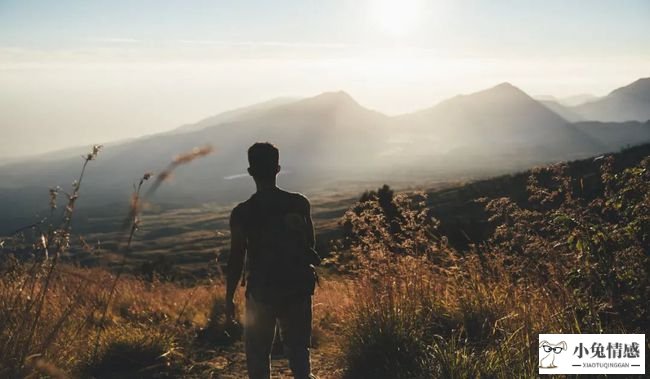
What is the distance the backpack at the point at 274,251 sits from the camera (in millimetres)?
4082

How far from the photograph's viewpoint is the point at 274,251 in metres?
4.09

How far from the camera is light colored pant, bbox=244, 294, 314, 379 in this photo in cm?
414

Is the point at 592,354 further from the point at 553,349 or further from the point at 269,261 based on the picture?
the point at 269,261

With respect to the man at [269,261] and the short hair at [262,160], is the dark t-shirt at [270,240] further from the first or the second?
the short hair at [262,160]

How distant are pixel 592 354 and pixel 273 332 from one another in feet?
7.70

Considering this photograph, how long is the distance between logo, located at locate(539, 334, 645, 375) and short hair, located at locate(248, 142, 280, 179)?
2432mm

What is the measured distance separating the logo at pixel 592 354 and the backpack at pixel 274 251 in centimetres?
190

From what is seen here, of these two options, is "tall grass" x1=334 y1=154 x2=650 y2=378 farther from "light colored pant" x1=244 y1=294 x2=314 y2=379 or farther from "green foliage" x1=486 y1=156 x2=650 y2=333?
"light colored pant" x1=244 y1=294 x2=314 y2=379

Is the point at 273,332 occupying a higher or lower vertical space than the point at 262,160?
lower

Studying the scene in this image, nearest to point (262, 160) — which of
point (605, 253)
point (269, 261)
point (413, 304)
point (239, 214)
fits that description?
point (239, 214)

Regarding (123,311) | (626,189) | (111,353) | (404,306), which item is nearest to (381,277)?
(404,306)

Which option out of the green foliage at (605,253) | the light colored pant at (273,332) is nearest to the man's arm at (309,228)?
the light colored pant at (273,332)

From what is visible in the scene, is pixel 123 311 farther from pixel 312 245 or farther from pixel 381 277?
pixel 312 245

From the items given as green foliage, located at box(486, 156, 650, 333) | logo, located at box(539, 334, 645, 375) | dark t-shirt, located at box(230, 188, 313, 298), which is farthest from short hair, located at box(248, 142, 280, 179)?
logo, located at box(539, 334, 645, 375)
